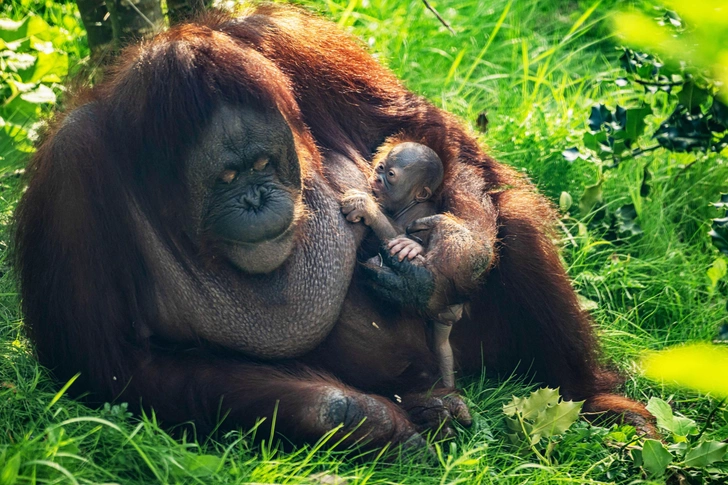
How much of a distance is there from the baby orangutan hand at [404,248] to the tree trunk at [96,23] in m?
1.78

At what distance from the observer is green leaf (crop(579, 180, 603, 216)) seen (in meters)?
4.47

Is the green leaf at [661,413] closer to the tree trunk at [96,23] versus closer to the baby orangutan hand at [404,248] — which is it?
the baby orangutan hand at [404,248]

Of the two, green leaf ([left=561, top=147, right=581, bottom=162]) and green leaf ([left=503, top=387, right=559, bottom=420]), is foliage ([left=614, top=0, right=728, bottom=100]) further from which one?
green leaf ([left=561, top=147, right=581, bottom=162])

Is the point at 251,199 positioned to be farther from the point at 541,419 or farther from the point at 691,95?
the point at 691,95

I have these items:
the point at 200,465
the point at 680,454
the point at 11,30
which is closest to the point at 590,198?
the point at 680,454

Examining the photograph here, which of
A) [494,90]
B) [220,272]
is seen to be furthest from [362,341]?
[494,90]

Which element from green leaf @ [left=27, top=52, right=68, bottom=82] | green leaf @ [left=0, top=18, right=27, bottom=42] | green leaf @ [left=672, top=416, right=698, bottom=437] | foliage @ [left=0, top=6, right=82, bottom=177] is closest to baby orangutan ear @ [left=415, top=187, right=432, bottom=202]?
green leaf @ [left=672, top=416, right=698, bottom=437]

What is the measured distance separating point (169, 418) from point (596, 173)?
295cm

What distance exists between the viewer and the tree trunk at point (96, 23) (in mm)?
3994

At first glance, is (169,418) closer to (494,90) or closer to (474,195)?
(474,195)

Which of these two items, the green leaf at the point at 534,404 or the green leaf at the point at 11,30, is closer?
the green leaf at the point at 534,404

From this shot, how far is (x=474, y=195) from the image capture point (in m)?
3.45

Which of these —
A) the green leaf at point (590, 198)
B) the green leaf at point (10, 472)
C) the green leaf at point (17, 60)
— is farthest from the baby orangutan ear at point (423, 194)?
the green leaf at point (17, 60)

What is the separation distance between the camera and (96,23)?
13.3ft
